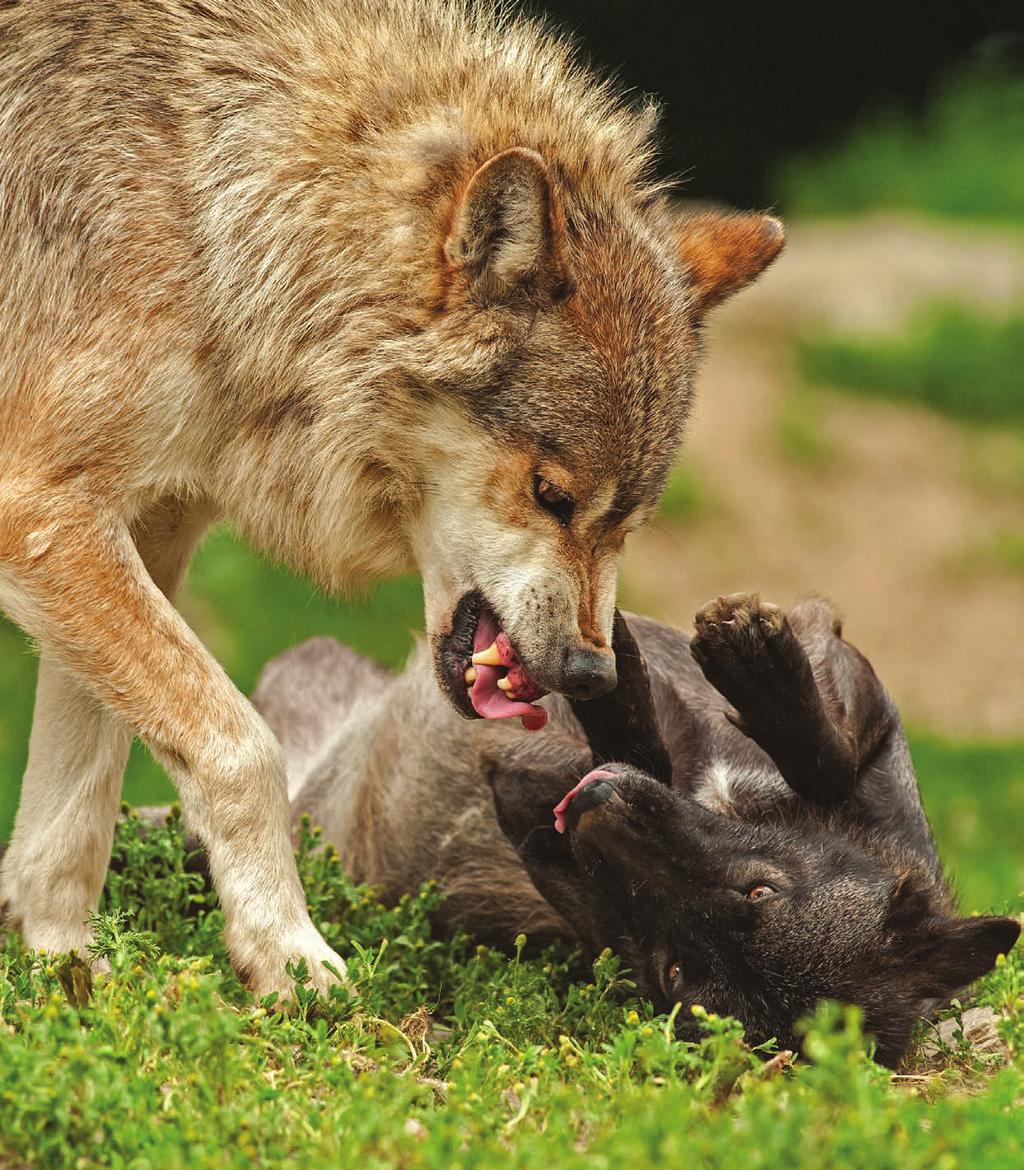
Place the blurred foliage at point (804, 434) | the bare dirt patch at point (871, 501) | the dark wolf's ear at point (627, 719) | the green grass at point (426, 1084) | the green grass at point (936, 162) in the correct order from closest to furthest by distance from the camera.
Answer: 1. the green grass at point (426, 1084)
2. the dark wolf's ear at point (627, 719)
3. the bare dirt patch at point (871, 501)
4. the blurred foliage at point (804, 434)
5. the green grass at point (936, 162)

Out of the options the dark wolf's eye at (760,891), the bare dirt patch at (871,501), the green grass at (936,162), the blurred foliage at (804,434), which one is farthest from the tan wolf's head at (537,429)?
the green grass at (936,162)

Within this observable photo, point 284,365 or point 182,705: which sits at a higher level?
point 284,365

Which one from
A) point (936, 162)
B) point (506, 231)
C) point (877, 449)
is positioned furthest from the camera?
point (936, 162)

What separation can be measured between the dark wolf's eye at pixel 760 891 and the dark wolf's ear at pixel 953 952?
1.51 feet

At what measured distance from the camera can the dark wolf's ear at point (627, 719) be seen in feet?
16.8

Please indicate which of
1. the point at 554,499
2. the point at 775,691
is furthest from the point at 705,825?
the point at 554,499

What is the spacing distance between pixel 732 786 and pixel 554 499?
1.22 m

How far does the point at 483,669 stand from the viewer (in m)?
4.82

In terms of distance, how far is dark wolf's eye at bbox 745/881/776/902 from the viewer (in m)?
4.58

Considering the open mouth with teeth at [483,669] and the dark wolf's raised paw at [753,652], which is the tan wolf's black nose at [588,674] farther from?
the dark wolf's raised paw at [753,652]

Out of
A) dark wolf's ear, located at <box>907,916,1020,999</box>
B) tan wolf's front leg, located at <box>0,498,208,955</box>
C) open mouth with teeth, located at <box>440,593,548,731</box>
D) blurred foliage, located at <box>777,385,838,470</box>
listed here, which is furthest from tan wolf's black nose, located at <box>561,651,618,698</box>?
blurred foliage, located at <box>777,385,838,470</box>

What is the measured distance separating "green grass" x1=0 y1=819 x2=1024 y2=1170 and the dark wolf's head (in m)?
0.17

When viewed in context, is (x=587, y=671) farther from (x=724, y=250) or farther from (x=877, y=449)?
(x=877, y=449)

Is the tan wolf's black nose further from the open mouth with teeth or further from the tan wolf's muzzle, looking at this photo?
the open mouth with teeth
